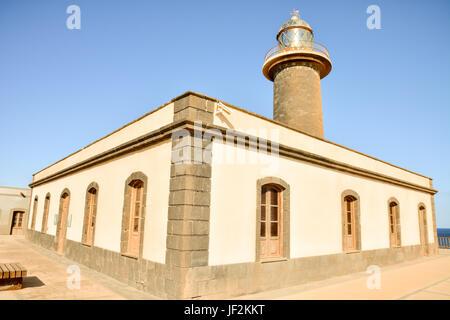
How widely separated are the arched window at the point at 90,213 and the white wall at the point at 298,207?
4878 mm

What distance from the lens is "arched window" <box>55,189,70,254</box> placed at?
1166 centimetres

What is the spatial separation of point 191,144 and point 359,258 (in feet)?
22.7

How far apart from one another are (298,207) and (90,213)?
21.2 ft

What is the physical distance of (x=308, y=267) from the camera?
24.6ft

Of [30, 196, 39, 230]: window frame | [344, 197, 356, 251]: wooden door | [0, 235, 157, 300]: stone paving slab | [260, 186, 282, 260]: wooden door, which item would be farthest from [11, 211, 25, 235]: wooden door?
[344, 197, 356, 251]: wooden door

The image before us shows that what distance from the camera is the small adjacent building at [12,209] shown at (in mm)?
21266

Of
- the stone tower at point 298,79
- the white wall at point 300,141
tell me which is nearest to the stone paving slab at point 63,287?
the white wall at point 300,141

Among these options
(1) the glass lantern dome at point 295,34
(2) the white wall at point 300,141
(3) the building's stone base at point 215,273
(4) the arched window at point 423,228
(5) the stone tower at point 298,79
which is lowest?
(3) the building's stone base at point 215,273

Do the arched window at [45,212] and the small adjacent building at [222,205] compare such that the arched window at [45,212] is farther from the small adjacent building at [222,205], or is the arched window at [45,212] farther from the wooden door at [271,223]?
the wooden door at [271,223]

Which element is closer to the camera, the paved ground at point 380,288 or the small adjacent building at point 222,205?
the small adjacent building at point 222,205

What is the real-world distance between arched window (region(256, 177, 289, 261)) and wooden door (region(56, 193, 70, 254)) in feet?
27.7

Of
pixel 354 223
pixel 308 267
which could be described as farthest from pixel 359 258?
pixel 308 267
